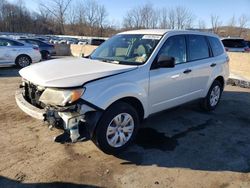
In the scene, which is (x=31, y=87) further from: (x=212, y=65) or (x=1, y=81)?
(x=1, y=81)

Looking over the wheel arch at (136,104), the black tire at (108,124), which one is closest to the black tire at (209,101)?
the wheel arch at (136,104)

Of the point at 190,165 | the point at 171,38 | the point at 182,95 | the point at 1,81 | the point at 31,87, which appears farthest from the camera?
the point at 1,81

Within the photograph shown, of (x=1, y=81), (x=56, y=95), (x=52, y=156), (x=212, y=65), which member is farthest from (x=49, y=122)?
(x=1, y=81)

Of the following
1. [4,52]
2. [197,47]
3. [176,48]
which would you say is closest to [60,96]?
[176,48]

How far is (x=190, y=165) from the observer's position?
3898 millimetres

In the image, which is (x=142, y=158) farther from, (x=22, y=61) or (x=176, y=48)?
A: (x=22, y=61)

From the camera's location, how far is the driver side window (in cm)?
473

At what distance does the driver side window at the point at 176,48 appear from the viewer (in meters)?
4.73

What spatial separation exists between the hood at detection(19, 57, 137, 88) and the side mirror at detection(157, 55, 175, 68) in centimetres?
47

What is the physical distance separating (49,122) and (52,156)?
0.66 meters

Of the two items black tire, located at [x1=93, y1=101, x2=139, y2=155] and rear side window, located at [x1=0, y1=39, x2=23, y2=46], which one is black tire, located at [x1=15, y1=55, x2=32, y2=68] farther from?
black tire, located at [x1=93, y1=101, x2=139, y2=155]

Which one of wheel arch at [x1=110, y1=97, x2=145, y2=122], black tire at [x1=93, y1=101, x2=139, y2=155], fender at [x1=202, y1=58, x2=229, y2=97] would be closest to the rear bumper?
black tire at [x1=93, y1=101, x2=139, y2=155]

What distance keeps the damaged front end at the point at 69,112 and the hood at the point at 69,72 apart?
0.11 metres

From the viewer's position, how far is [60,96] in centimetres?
354
